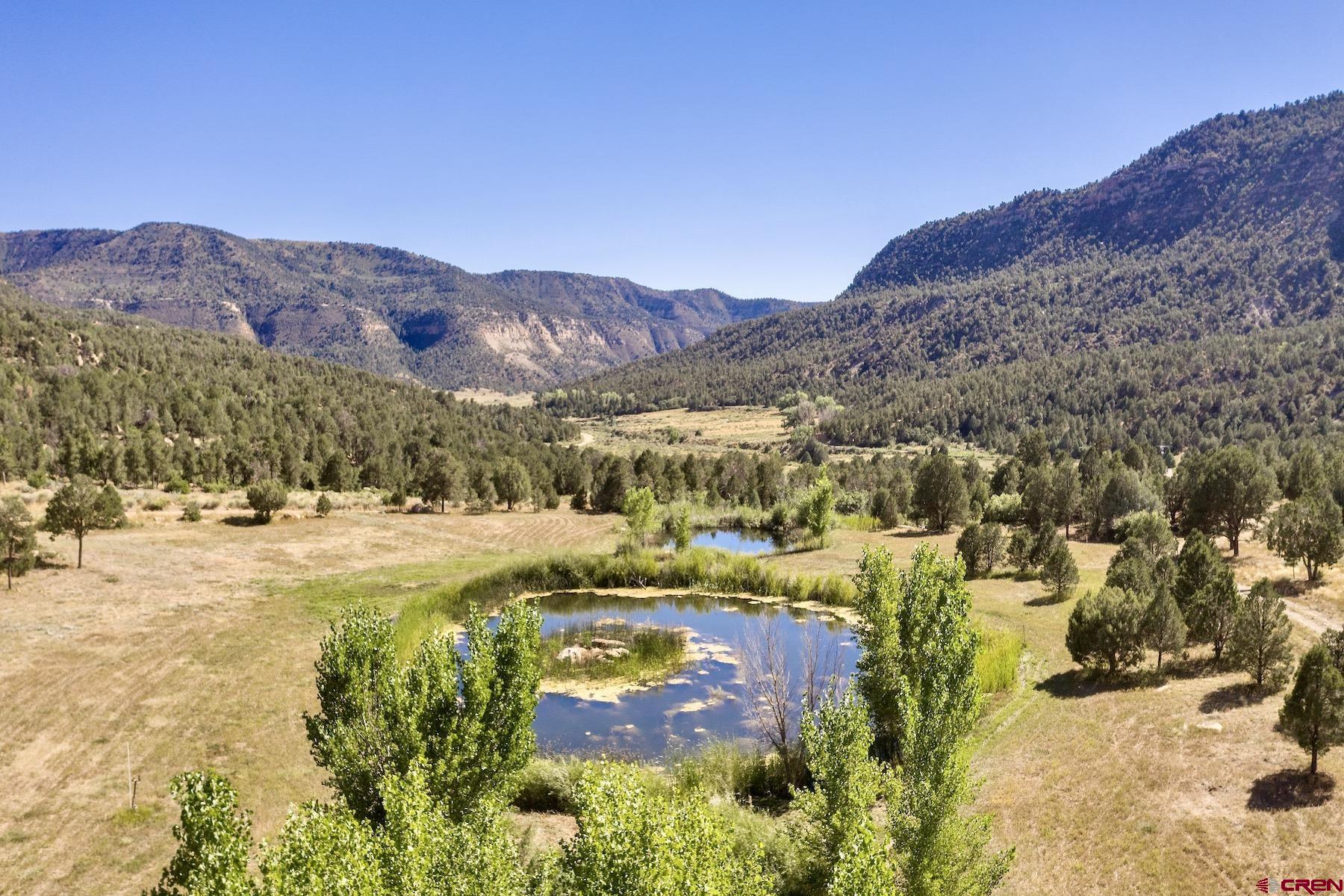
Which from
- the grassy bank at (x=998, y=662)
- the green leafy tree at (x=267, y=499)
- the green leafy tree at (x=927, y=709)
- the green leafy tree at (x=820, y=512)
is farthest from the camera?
the green leafy tree at (x=267, y=499)

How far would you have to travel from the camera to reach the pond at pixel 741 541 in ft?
264

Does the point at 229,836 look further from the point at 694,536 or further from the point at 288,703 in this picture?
the point at 694,536

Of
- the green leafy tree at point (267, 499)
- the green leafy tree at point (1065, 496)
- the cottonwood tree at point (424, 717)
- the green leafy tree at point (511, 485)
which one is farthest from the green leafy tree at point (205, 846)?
the green leafy tree at point (511, 485)

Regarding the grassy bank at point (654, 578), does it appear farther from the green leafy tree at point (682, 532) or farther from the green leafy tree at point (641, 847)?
the green leafy tree at point (641, 847)

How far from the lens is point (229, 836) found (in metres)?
12.2

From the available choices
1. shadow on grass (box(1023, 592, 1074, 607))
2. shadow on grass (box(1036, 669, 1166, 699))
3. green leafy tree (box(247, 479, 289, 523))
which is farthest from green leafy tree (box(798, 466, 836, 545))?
green leafy tree (box(247, 479, 289, 523))

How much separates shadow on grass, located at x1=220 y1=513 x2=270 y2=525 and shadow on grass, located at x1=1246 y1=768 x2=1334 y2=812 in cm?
8015

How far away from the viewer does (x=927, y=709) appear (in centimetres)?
2045

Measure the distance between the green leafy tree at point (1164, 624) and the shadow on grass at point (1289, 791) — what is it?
9930 millimetres

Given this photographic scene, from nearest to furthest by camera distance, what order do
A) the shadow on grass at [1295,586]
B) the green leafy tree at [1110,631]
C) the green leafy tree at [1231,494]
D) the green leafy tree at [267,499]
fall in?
the green leafy tree at [1110,631] → the shadow on grass at [1295,586] → the green leafy tree at [1231,494] → the green leafy tree at [267,499]

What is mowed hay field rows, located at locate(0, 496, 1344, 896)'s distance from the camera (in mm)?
21391

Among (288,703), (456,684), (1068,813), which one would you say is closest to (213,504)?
(288,703)

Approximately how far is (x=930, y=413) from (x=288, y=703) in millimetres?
169929

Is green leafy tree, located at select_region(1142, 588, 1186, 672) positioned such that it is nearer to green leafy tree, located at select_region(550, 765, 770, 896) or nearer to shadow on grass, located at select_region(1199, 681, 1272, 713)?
shadow on grass, located at select_region(1199, 681, 1272, 713)
